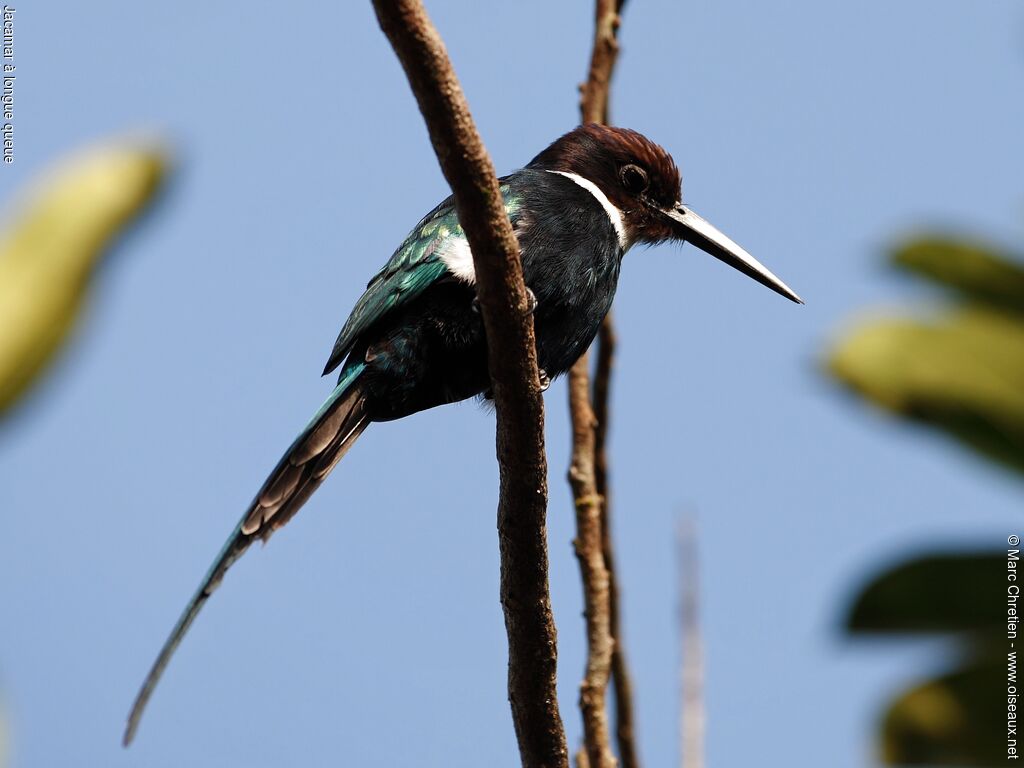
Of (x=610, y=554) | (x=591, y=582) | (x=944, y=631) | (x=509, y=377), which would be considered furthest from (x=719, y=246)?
(x=944, y=631)

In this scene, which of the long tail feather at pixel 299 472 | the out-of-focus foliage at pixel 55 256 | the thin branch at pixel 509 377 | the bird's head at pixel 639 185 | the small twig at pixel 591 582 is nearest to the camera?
the out-of-focus foliage at pixel 55 256

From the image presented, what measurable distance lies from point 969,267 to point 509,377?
1649mm

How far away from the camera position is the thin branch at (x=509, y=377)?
221 cm

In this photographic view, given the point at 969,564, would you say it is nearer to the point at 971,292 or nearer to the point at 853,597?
the point at 853,597

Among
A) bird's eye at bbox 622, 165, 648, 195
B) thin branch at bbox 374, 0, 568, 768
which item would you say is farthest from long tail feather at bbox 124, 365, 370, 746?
bird's eye at bbox 622, 165, 648, 195

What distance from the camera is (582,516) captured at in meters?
3.31

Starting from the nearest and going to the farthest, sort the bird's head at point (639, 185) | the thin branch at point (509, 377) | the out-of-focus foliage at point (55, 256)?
the out-of-focus foliage at point (55, 256) → the thin branch at point (509, 377) → the bird's head at point (639, 185)

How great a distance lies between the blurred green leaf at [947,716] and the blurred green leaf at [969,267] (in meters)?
0.30

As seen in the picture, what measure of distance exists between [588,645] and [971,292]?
2382 mm

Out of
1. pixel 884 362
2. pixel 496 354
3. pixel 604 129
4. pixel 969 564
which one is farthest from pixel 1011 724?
pixel 604 129

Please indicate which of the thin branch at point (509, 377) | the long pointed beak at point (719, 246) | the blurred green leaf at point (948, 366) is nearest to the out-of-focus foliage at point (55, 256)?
the blurred green leaf at point (948, 366)

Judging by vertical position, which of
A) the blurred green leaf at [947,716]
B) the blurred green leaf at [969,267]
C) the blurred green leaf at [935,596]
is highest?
the blurred green leaf at [969,267]

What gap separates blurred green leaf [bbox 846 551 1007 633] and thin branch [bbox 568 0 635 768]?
212 cm

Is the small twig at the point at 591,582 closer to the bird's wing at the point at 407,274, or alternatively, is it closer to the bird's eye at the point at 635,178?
the bird's wing at the point at 407,274
